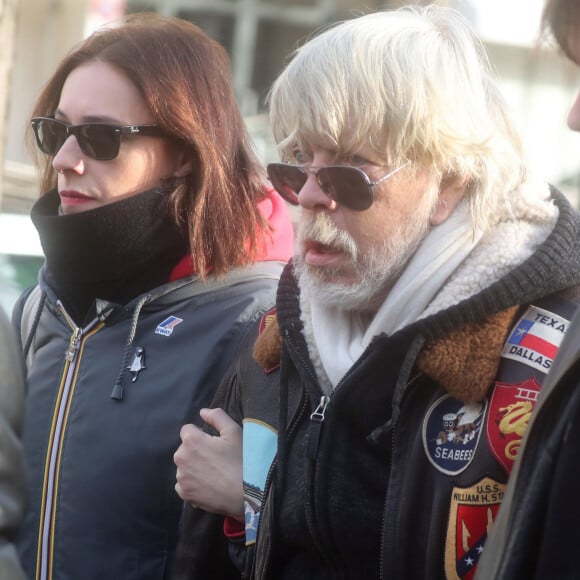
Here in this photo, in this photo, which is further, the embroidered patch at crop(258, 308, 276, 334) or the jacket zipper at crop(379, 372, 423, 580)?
the embroidered patch at crop(258, 308, 276, 334)

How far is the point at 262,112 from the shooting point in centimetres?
1398

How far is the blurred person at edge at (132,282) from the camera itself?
8.91ft

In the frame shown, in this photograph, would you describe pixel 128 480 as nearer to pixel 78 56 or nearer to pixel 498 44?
pixel 78 56

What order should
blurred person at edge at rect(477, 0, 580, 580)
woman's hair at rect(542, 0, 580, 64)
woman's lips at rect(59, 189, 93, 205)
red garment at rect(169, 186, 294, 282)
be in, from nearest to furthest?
blurred person at edge at rect(477, 0, 580, 580)
woman's hair at rect(542, 0, 580, 64)
woman's lips at rect(59, 189, 93, 205)
red garment at rect(169, 186, 294, 282)

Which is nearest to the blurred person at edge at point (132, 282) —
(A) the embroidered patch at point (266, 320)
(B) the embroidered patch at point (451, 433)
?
(A) the embroidered patch at point (266, 320)

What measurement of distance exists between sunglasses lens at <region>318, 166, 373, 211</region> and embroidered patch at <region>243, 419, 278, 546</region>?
20.9 inches

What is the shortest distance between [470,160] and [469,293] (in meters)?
0.34

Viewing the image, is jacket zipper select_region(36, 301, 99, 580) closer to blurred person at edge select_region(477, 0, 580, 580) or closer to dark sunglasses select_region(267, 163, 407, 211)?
dark sunglasses select_region(267, 163, 407, 211)

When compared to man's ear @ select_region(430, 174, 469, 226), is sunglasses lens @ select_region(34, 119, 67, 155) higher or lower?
lower

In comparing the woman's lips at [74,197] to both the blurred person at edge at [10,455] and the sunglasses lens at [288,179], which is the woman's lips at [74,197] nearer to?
the sunglasses lens at [288,179]

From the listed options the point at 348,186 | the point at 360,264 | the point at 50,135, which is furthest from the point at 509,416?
the point at 50,135

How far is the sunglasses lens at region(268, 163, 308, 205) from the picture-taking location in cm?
237

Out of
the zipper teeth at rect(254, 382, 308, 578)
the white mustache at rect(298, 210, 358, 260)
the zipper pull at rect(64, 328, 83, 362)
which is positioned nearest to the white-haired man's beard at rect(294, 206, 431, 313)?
the white mustache at rect(298, 210, 358, 260)

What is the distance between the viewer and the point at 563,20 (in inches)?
69.4
